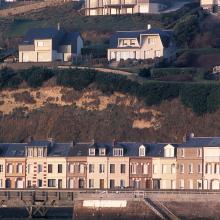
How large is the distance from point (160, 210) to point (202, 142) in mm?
9265

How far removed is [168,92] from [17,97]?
10554 millimetres

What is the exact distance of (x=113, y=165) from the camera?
89125mm

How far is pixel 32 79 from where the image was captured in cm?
10512

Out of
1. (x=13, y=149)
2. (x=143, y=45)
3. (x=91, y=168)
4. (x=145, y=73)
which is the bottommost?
(x=91, y=168)

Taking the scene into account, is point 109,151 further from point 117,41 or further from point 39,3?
point 39,3

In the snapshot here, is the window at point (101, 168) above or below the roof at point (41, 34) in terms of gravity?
below

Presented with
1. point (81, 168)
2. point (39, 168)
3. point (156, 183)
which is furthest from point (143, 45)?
point (156, 183)

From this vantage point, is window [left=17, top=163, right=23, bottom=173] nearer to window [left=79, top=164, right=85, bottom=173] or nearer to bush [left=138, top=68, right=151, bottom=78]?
window [left=79, top=164, right=85, bottom=173]

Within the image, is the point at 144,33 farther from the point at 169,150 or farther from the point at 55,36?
the point at 169,150

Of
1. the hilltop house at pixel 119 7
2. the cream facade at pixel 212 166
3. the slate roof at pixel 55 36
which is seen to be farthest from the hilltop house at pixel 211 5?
the cream facade at pixel 212 166

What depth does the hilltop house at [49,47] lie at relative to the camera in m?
114

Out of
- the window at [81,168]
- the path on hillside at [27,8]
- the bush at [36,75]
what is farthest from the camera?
the path on hillside at [27,8]

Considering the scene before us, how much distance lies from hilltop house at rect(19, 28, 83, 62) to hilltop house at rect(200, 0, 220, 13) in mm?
11770

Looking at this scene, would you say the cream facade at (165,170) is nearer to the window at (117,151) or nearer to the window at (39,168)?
the window at (117,151)
